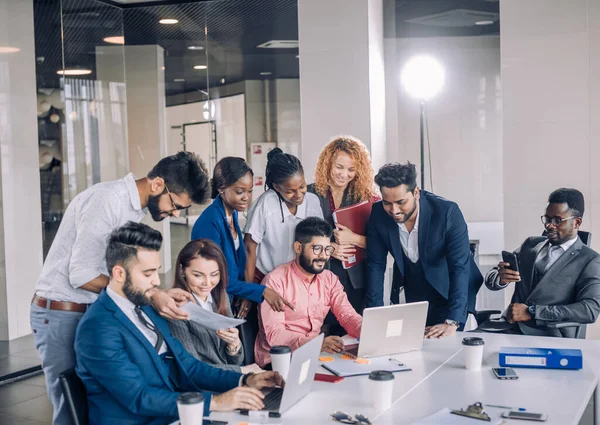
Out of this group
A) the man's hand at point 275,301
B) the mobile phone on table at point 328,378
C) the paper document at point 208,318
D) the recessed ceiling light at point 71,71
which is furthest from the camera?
the recessed ceiling light at point 71,71

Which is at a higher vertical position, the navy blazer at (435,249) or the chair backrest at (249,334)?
the navy blazer at (435,249)

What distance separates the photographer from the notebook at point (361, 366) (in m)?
3.13

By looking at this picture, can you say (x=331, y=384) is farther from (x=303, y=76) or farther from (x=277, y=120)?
(x=277, y=120)

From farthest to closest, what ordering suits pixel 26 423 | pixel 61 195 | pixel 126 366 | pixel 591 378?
pixel 61 195 < pixel 26 423 < pixel 591 378 < pixel 126 366

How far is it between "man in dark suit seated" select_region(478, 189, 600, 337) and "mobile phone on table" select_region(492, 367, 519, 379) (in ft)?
3.77

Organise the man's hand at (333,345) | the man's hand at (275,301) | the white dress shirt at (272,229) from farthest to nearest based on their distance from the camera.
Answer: the white dress shirt at (272,229) < the man's hand at (275,301) < the man's hand at (333,345)

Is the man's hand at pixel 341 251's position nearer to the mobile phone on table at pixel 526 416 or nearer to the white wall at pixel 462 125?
the mobile phone on table at pixel 526 416

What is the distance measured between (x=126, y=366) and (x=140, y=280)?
34 centimetres

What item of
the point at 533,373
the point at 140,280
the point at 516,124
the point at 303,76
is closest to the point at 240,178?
the point at 140,280

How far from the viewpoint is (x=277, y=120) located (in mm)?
7434

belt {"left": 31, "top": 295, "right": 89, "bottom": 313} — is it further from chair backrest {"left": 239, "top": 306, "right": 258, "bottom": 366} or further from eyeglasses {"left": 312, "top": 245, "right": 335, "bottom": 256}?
eyeglasses {"left": 312, "top": 245, "right": 335, "bottom": 256}

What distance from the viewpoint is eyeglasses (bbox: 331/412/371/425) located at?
2.50 m

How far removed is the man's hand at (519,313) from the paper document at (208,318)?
6.75 ft

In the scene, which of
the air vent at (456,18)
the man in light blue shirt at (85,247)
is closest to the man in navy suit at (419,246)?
→ the man in light blue shirt at (85,247)
